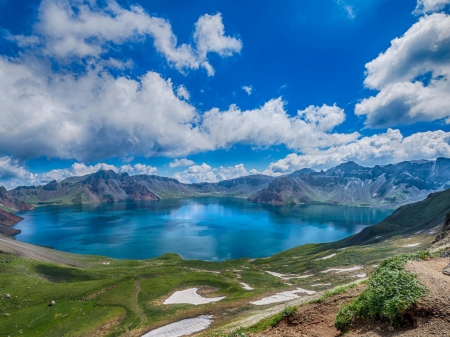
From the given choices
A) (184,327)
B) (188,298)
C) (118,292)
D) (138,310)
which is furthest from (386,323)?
(118,292)

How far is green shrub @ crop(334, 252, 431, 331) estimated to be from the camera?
40.9ft

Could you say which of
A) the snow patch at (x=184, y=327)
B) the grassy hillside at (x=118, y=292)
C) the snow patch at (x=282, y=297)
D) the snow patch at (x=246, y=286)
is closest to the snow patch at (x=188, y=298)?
the grassy hillside at (x=118, y=292)

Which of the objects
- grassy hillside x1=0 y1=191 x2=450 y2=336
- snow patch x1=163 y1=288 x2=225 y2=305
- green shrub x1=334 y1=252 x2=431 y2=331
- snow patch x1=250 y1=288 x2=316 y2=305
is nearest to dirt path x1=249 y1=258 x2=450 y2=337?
green shrub x1=334 y1=252 x2=431 y2=331

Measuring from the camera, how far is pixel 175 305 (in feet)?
195

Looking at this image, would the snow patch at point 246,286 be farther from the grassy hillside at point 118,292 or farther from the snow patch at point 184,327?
the snow patch at point 184,327

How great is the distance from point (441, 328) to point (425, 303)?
122cm

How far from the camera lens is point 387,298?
13.2 metres

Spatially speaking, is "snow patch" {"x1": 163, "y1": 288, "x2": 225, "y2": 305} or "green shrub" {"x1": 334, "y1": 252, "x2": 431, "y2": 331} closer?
"green shrub" {"x1": 334, "y1": 252, "x2": 431, "y2": 331}

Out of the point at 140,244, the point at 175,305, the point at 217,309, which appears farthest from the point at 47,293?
the point at 140,244

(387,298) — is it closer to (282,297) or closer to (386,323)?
(386,323)

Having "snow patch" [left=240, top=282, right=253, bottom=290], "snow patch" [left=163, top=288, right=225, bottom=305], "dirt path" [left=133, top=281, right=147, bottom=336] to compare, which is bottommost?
"snow patch" [left=240, top=282, right=253, bottom=290]

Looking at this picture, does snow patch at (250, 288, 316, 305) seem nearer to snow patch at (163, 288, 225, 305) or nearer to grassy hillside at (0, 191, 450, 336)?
grassy hillside at (0, 191, 450, 336)

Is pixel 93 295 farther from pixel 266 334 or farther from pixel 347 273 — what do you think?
pixel 347 273

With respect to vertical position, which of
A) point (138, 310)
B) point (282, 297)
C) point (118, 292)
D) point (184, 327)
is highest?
point (184, 327)
